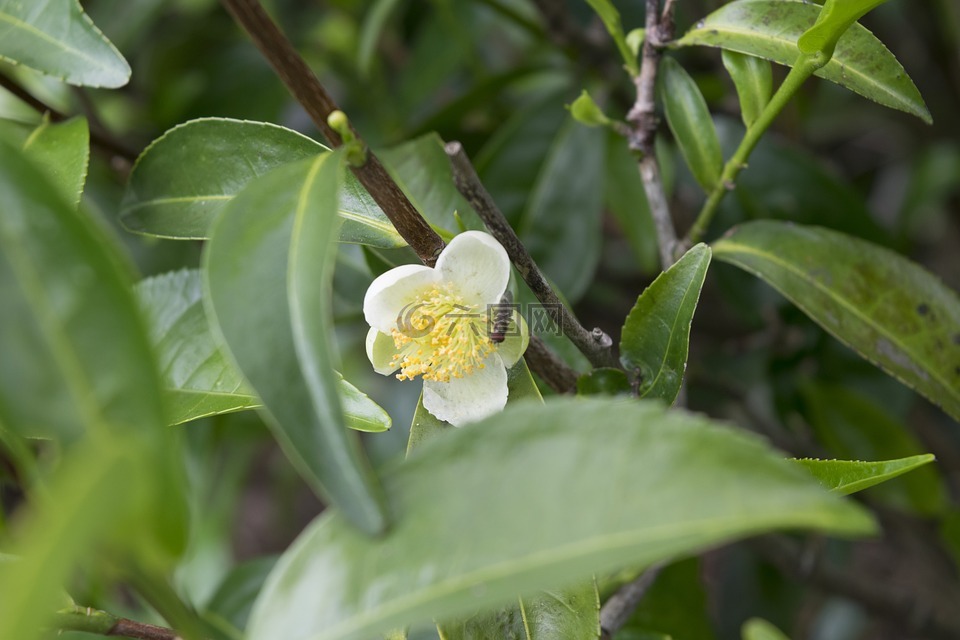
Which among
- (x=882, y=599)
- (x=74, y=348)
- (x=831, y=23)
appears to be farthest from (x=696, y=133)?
(x=882, y=599)

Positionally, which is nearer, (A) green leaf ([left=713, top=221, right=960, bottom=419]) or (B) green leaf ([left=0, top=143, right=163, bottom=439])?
(B) green leaf ([left=0, top=143, right=163, bottom=439])

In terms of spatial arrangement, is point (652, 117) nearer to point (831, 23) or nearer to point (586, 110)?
point (586, 110)

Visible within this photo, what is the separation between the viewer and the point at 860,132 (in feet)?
5.82

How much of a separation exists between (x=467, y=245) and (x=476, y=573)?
0.22 meters

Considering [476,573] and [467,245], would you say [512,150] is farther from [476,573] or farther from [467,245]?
[476,573]

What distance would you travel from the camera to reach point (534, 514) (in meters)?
0.36

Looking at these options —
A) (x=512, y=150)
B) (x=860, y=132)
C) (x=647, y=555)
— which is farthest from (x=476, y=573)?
(x=860, y=132)

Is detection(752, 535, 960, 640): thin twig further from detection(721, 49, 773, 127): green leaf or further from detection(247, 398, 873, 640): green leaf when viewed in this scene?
detection(247, 398, 873, 640): green leaf

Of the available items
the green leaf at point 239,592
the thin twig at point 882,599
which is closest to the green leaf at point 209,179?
the green leaf at point 239,592

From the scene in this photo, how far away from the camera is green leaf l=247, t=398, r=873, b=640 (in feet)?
1.09

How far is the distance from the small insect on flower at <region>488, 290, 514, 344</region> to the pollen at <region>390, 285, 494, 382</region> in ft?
0.04

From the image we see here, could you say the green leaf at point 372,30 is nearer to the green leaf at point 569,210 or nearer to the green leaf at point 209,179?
the green leaf at point 569,210

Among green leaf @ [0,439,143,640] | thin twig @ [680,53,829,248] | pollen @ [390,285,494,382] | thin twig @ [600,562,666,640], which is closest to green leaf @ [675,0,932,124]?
thin twig @ [680,53,829,248]

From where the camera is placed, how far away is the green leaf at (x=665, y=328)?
53 centimetres
